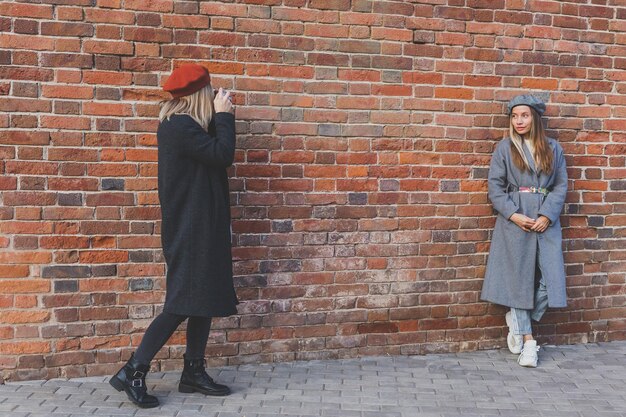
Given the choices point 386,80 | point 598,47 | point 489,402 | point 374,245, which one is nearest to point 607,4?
point 598,47

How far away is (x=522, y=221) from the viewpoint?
189 inches

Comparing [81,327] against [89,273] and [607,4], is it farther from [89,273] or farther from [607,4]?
[607,4]

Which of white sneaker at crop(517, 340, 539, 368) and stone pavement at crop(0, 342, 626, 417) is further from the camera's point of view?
white sneaker at crop(517, 340, 539, 368)

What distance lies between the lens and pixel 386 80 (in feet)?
15.9

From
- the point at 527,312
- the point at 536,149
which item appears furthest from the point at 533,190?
the point at 527,312

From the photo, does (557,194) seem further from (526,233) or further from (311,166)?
(311,166)

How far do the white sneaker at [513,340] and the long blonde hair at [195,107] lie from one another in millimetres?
2698

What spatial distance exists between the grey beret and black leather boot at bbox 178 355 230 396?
2816 mm

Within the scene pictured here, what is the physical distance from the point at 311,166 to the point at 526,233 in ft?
5.35

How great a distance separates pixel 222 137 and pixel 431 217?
71.9 inches

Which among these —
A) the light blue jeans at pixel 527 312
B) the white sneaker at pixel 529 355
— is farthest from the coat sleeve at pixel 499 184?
the white sneaker at pixel 529 355

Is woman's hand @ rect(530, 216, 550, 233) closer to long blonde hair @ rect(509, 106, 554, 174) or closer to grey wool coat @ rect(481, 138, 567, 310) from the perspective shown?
grey wool coat @ rect(481, 138, 567, 310)

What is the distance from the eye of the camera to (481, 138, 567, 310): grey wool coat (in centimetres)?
484

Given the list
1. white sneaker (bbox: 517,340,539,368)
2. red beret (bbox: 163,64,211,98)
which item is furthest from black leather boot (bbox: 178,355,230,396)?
white sneaker (bbox: 517,340,539,368)
